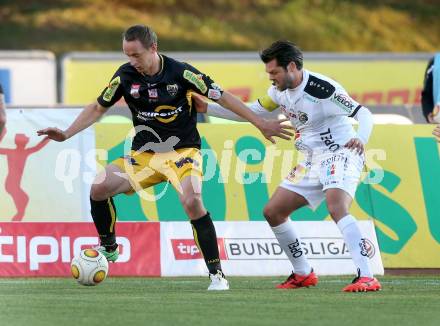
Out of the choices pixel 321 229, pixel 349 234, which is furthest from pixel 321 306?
pixel 321 229

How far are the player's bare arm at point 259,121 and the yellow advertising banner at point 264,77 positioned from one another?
37.9ft

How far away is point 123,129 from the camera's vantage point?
11.8 meters

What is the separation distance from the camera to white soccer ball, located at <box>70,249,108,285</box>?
956cm

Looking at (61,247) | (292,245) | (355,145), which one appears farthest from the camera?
(61,247)

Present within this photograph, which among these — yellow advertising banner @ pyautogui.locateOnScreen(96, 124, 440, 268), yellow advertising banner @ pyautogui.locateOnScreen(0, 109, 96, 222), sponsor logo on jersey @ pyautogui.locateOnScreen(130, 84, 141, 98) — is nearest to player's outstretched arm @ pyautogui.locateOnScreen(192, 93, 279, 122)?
sponsor logo on jersey @ pyautogui.locateOnScreen(130, 84, 141, 98)

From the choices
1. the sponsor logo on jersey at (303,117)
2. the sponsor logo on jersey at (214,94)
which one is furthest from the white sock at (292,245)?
the sponsor logo on jersey at (214,94)

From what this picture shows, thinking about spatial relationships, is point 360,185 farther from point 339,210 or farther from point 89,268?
point 89,268

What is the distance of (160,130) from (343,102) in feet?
5.04

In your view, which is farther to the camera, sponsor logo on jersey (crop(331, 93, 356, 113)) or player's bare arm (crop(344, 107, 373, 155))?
sponsor logo on jersey (crop(331, 93, 356, 113))

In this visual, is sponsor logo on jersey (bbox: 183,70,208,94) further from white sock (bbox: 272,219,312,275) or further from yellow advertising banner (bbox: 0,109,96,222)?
yellow advertising banner (bbox: 0,109,96,222)

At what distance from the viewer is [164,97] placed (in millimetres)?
9641

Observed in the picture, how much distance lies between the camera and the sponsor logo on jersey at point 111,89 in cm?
976

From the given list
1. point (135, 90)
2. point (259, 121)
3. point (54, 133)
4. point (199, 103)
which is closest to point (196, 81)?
point (199, 103)

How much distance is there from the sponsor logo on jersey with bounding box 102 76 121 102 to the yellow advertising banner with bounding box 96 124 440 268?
1928 millimetres
